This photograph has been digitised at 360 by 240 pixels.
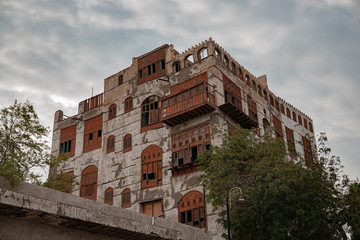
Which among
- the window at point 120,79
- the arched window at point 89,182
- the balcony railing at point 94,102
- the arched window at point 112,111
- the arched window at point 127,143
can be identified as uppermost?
the window at point 120,79

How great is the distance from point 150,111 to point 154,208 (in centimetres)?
811

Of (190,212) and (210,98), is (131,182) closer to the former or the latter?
(190,212)

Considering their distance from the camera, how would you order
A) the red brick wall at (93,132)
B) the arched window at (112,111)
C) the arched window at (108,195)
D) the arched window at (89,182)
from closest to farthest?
the arched window at (108,195) → the arched window at (89,182) → the arched window at (112,111) → the red brick wall at (93,132)

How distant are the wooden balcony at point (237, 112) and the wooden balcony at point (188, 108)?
1.17 metres

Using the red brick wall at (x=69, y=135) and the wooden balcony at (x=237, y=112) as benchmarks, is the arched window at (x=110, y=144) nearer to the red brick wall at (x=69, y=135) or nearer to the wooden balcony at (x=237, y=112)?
the red brick wall at (x=69, y=135)

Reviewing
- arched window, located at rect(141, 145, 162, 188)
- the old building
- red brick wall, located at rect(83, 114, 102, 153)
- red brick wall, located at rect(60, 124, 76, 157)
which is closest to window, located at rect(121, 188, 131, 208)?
the old building

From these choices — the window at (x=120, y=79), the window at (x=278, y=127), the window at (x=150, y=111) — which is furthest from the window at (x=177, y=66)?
the window at (x=278, y=127)

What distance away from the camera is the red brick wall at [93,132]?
38.4 meters

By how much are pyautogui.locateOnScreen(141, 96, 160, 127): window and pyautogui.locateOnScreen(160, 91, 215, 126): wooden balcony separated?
152 cm

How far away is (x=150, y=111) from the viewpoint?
116 feet

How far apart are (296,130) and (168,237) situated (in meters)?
31.6

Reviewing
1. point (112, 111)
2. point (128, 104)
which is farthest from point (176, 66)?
point (112, 111)

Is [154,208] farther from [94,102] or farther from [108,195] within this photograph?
[94,102]

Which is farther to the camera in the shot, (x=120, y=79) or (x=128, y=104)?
(x=120, y=79)
